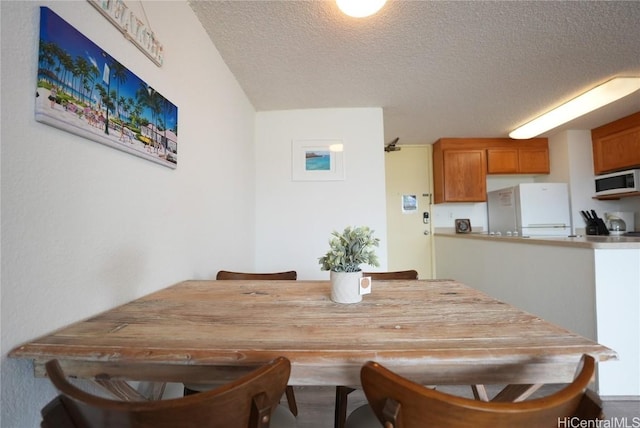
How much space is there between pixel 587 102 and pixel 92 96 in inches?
140

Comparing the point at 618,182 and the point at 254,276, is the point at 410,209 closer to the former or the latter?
the point at 618,182

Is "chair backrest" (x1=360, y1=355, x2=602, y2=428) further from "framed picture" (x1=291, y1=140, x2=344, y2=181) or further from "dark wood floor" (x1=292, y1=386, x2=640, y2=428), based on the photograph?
"framed picture" (x1=291, y1=140, x2=344, y2=181)

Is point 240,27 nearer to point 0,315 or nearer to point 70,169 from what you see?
point 70,169

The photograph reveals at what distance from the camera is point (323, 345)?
589 mm

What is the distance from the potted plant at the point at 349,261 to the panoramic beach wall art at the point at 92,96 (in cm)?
82

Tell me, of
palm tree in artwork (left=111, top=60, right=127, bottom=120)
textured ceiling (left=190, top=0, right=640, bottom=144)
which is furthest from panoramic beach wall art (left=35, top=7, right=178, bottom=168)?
textured ceiling (left=190, top=0, right=640, bottom=144)

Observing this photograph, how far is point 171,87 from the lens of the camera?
3.99 ft

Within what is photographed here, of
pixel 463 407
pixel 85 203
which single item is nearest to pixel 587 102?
pixel 463 407

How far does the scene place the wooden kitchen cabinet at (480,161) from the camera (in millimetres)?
3541

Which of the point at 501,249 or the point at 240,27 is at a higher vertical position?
the point at 240,27

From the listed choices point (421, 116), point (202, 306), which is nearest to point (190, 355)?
point (202, 306)

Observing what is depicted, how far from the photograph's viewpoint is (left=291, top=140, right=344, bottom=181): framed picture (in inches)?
103

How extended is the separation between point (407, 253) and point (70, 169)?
378cm

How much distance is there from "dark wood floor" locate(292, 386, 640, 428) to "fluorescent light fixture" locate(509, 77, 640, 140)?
2.32m
